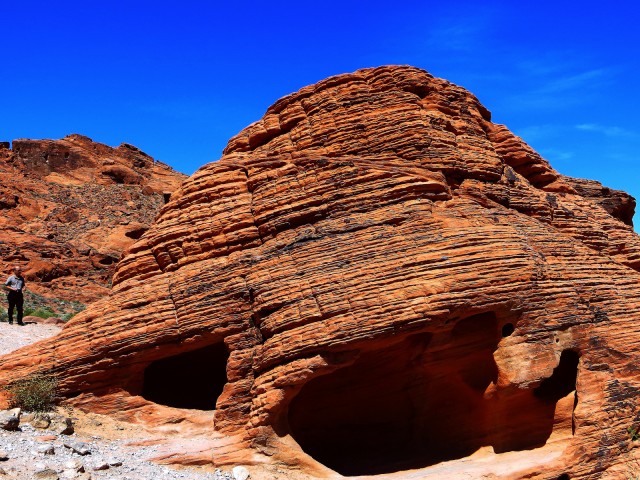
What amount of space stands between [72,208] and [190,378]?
4286 cm

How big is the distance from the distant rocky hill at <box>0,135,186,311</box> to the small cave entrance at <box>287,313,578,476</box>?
23469mm

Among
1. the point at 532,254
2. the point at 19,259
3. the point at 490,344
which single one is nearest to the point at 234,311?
the point at 490,344

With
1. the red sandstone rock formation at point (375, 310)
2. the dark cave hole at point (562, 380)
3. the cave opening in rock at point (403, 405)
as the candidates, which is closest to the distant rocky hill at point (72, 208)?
the red sandstone rock formation at point (375, 310)

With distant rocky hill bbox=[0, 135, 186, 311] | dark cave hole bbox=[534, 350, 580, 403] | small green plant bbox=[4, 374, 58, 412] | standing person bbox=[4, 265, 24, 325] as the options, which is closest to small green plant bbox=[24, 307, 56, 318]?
distant rocky hill bbox=[0, 135, 186, 311]

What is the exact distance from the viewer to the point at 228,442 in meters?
12.8

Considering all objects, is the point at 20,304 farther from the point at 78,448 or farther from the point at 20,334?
the point at 78,448

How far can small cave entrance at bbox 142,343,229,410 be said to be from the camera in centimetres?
1537

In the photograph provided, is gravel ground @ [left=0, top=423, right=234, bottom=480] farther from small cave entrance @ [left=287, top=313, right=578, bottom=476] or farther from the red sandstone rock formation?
small cave entrance @ [left=287, top=313, right=578, bottom=476]

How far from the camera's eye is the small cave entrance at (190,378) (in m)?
15.4

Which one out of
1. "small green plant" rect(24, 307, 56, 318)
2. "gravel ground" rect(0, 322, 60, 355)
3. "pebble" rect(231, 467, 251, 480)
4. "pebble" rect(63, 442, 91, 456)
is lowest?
"pebble" rect(231, 467, 251, 480)

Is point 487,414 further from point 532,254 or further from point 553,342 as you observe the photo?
point 532,254

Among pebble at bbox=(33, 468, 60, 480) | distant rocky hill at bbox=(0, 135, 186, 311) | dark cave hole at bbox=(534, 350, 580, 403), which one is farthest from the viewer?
distant rocky hill at bbox=(0, 135, 186, 311)

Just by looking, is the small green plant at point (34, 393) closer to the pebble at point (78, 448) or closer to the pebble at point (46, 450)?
the pebble at point (78, 448)

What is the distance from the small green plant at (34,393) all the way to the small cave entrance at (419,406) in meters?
5.41
